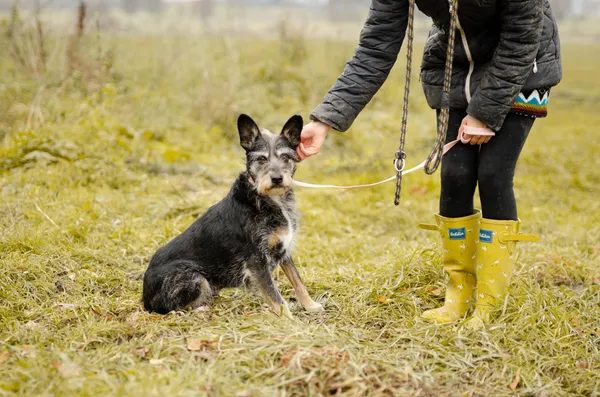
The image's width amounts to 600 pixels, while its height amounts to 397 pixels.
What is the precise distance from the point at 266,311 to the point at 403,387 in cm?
110

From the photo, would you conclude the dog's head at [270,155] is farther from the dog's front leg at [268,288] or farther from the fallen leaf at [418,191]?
the fallen leaf at [418,191]

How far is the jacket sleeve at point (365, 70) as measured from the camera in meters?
3.28

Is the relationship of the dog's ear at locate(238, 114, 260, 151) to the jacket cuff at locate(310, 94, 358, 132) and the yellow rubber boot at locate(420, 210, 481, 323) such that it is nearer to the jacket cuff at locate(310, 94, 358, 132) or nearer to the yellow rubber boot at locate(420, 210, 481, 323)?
the jacket cuff at locate(310, 94, 358, 132)

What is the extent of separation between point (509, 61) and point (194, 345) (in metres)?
2.23

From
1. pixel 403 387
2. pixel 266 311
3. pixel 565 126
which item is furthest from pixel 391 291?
pixel 565 126

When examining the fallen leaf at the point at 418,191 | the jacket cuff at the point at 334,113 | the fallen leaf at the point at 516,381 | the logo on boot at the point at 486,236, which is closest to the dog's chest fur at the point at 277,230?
the jacket cuff at the point at 334,113

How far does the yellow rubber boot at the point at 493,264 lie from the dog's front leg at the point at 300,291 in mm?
1003

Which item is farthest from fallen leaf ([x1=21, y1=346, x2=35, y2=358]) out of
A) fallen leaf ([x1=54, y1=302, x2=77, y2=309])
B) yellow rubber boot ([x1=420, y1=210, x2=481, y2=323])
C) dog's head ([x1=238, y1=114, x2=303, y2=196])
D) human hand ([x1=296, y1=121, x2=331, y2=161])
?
yellow rubber boot ([x1=420, y1=210, x2=481, y2=323])

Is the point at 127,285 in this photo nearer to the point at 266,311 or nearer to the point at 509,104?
the point at 266,311

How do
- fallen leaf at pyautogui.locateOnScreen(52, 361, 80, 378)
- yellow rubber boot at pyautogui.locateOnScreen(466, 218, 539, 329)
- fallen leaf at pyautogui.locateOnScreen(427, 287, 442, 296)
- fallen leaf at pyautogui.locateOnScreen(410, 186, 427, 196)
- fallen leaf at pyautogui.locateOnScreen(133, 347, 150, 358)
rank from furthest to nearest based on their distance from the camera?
fallen leaf at pyautogui.locateOnScreen(410, 186, 427, 196) → fallen leaf at pyautogui.locateOnScreen(427, 287, 442, 296) → yellow rubber boot at pyautogui.locateOnScreen(466, 218, 539, 329) → fallen leaf at pyautogui.locateOnScreen(133, 347, 150, 358) → fallen leaf at pyautogui.locateOnScreen(52, 361, 80, 378)

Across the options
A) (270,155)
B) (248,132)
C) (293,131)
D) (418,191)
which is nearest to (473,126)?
(293,131)

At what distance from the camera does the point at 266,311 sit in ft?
11.0

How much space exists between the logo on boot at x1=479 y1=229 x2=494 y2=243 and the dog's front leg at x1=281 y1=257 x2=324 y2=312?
3.81ft

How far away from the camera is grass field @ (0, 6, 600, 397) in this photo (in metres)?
2.60
